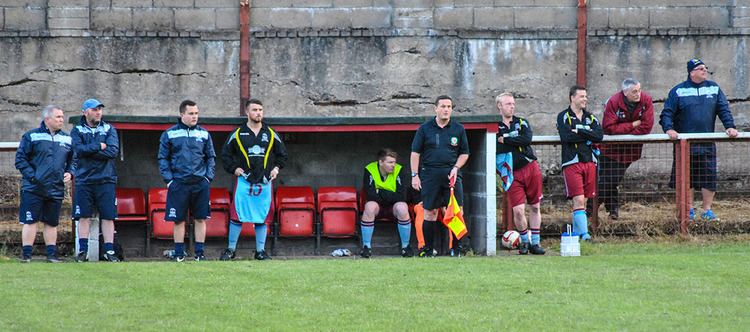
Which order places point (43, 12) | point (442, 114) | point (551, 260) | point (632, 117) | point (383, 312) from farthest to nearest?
point (43, 12), point (632, 117), point (442, 114), point (551, 260), point (383, 312)

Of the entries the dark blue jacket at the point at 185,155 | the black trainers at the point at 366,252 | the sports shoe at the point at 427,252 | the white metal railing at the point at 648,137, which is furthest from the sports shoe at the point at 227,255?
the white metal railing at the point at 648,137

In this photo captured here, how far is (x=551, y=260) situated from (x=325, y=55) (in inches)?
300

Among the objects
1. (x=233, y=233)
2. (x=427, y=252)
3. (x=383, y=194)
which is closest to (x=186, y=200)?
(x=233, y=233)

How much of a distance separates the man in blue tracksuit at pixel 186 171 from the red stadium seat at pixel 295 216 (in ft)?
4.48

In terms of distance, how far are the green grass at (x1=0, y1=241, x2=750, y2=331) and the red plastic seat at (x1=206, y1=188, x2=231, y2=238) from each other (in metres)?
2.43

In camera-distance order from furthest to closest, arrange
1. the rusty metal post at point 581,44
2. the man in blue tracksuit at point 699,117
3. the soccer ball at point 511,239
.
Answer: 1. the rusty metal post at point 581,44
2. the man in blue tracksuit at point 699,117
3. the soccer ball at point 511,239

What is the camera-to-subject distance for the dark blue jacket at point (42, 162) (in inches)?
573

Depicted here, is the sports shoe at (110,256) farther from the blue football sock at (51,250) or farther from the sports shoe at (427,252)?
the sports shoe at (427,252)

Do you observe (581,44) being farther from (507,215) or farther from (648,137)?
(507,215)

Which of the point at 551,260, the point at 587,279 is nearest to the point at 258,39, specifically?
the point at 551,260

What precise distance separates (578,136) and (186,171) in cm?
464

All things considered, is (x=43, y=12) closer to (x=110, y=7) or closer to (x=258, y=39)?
(x=110, y=7)

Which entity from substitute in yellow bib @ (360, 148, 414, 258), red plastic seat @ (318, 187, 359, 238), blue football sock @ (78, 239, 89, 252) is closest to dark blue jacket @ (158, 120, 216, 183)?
blue football sock @ (78, 239, 89, 252)

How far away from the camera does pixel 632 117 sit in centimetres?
1656
